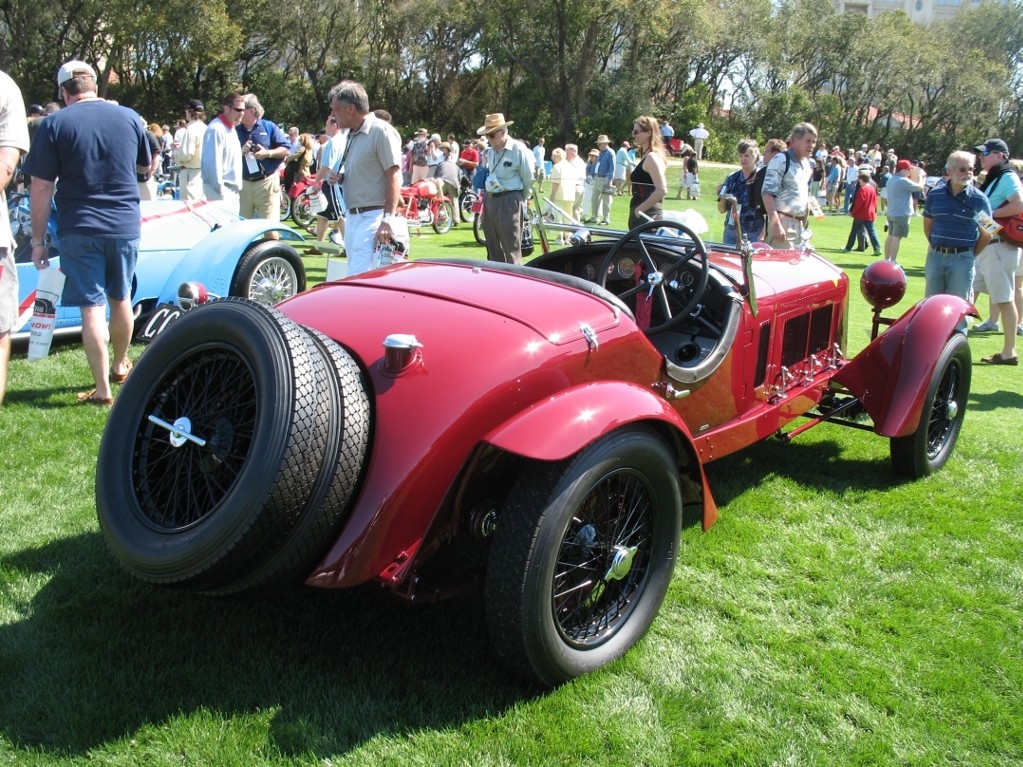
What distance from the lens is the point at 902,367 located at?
14.4 ft

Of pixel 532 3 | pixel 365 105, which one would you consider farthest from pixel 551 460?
pixel 532 3

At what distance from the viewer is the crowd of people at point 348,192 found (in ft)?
15.9

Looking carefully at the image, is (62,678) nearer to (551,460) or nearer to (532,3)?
(551,460)

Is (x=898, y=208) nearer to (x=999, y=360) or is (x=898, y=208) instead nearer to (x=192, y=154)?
(x=999, y=360)

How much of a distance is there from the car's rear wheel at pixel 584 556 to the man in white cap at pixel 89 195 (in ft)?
11.6

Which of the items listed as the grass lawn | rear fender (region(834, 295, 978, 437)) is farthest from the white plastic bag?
rear fender (region(834, 295, 978, 437))

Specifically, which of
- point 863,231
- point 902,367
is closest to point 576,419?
point 902,367

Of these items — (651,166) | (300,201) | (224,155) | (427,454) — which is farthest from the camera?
(300,201)

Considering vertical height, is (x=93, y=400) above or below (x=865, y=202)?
below

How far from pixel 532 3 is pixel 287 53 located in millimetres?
14028

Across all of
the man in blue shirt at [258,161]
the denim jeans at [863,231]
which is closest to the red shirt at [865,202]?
the denim jeans at [863,231]

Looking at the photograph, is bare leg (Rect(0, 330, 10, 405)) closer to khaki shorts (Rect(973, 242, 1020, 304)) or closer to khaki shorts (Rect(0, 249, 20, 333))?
khaki shorts (Rect(0, 249, 20, 333))

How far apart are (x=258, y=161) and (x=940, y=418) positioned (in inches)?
309

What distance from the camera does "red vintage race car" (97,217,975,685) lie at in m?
2.36
